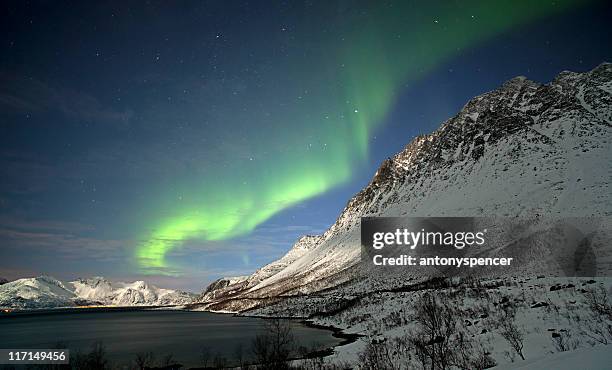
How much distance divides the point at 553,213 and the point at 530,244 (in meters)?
12.5

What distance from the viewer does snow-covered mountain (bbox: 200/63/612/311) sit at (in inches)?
3848

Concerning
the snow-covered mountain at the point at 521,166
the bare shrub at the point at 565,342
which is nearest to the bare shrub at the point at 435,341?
the bare shrub at the point at 565,342

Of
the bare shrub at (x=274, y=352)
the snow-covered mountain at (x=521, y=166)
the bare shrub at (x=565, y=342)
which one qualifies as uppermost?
the snow-covered mountain at (x=521, y=166)

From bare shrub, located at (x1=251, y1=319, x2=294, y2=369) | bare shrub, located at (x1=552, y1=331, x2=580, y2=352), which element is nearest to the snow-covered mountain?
bare shrub, located at (x1=552, y1=331, x2=580, y2=352)

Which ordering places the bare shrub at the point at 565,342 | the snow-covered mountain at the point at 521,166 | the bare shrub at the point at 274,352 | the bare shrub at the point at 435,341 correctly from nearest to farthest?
the bare shrub at the point at 435,341 < the bare shrub at the point at 565,342 < the bare shrub at the point at 274,352 < the snow-covered mountain at the point at 521,166

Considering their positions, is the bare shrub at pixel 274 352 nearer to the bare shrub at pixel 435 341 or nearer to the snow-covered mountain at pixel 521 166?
the bare shrub at pixel 435 341

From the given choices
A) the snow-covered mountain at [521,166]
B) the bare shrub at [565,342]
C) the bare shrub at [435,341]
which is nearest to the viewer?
the bare shrub at [435,341]

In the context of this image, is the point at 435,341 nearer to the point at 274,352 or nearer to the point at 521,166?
the point at 274,352

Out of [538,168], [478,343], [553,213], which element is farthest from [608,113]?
[478,343]

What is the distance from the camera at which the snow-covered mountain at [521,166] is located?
321 ft

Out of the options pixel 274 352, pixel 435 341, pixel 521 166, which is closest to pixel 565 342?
pixel 435 341

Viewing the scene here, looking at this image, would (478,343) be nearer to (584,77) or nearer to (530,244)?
(530,244)

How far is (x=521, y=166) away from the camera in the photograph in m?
129

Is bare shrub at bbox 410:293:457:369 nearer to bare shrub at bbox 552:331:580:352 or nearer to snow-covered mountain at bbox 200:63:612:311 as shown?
bare shrub at bbox 552:331:580:352
